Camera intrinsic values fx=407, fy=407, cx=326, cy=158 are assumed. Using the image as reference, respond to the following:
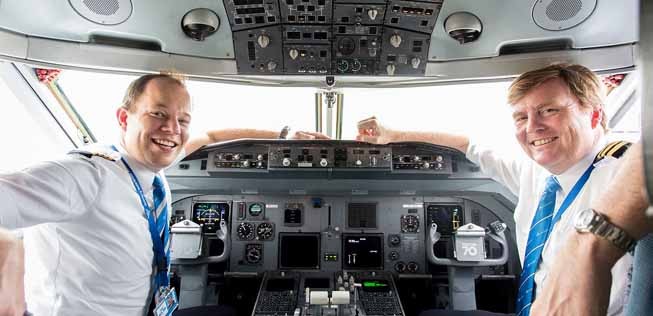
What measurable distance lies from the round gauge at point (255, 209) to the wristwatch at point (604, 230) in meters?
3.07

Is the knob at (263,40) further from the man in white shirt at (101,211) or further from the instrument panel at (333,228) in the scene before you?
the instrument panel at (333,228)

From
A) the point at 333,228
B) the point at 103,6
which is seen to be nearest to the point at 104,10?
the point at 103,6

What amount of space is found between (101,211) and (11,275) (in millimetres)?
668

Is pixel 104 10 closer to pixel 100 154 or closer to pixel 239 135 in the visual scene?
pixel 100 154

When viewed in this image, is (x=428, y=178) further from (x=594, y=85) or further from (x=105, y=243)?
(x=105, y=243)

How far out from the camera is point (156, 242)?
1.76 m

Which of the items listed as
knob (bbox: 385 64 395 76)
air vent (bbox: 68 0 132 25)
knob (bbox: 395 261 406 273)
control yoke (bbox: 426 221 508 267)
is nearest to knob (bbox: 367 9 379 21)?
knob (bbox: 385 64 395 76)

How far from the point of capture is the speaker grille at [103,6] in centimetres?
187

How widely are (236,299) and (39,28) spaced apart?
2.52 meters

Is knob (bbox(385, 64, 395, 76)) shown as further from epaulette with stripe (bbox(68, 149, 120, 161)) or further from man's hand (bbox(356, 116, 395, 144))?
epaulette with stripe (bbox(68, 149, 120, 161))

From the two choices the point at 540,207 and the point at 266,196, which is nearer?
the point at 540,207

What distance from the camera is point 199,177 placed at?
3.12m

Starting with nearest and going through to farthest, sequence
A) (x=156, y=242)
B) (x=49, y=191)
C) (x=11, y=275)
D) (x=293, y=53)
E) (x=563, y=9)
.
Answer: (x=11, y=275) → (x=49, y=191) → (x=156, y=242) → (x=563, y=9) → (x=293, y=53)

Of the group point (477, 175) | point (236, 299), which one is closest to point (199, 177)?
point (236, 299)
